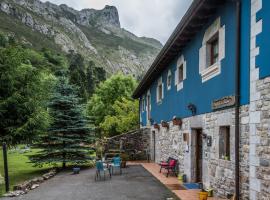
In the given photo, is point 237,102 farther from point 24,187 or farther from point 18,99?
point 18,99

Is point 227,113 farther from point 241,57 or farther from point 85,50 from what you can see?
point 85,50

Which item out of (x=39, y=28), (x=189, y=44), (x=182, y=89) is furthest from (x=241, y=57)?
(x=39, y=28)

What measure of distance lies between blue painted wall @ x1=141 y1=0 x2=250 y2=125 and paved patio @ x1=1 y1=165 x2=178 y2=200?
284cm

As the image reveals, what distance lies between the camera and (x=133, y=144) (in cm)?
2238

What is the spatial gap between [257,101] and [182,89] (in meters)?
6.43

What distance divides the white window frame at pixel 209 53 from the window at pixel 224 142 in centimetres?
151

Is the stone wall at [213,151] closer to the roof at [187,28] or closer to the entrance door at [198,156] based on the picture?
the entrance door at [198,156]

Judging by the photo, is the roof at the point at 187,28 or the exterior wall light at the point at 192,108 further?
the exterior wall light at the point at 192,108

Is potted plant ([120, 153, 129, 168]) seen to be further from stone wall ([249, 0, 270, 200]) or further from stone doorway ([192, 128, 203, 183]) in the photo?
stone wall ([249, 0, 270, 200])

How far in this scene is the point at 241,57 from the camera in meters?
7.16

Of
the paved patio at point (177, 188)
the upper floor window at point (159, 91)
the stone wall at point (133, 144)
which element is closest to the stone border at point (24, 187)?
the paved patio at point (177, 188)

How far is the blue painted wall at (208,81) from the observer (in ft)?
23.1

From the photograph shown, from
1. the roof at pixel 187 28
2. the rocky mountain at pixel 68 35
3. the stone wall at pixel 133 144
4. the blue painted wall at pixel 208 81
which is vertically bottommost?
the stone wall at pixel 133 144

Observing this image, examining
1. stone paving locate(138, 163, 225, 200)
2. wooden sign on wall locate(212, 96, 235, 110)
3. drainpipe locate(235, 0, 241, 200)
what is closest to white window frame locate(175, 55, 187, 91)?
wooden sign on wall locate(212, 96, 235, 110)
